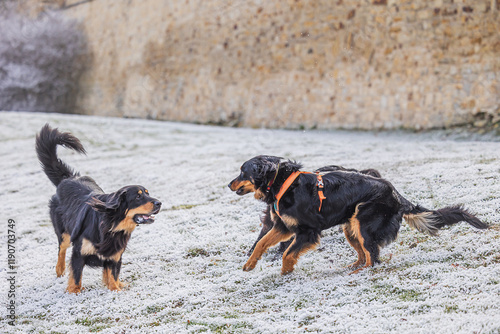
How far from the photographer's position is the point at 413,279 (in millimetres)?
3795

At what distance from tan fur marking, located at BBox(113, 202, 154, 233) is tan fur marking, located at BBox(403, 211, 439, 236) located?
2.20 m

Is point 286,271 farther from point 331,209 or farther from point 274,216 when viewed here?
point 331,209

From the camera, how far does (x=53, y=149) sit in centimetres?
528

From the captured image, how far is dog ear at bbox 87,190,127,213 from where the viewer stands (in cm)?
418

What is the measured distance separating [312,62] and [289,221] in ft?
38.4

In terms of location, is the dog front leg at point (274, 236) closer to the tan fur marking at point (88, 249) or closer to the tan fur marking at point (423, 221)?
the tan fur marking at point (423, 221)

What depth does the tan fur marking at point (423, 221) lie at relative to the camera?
4.28 m

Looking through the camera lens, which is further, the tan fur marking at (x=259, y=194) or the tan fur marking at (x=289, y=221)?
the tan fur marking at (x=259, y=194)

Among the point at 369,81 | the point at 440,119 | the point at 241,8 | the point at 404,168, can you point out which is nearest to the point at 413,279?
the point at 404,168

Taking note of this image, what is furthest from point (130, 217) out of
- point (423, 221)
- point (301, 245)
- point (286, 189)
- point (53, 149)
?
point (423, 221)

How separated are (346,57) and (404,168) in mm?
7630

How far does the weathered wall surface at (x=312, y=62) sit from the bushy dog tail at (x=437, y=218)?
8.90m

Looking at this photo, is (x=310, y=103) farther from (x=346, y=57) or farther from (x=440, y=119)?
(x=440, y=119)

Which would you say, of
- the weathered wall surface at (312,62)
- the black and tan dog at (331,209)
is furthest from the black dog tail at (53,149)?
the weathered wall surface at (312,62)
